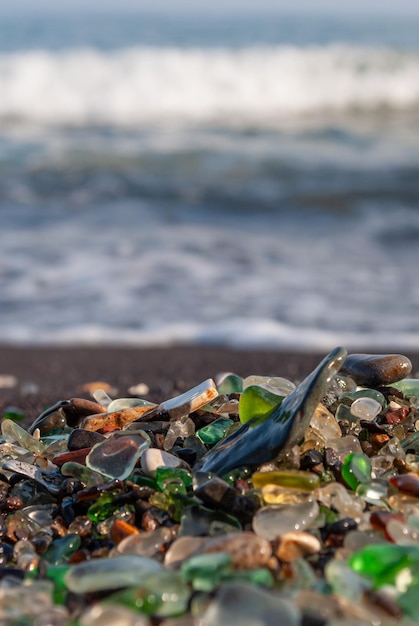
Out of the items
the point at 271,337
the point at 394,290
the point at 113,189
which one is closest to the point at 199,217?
the point at 113,189

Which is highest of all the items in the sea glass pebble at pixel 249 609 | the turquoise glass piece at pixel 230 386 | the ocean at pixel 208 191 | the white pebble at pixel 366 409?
the ocean at pixel 208 191

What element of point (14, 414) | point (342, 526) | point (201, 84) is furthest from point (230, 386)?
point (201, 84)

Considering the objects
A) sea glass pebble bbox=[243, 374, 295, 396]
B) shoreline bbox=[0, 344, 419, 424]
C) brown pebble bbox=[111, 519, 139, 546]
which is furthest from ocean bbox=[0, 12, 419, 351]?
brown pebble bbox=[111, 519, 139, 546]

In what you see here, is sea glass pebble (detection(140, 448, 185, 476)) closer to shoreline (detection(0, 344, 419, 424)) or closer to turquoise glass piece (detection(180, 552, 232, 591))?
turquoise glass piece (detection(180, 552, 232, 591))

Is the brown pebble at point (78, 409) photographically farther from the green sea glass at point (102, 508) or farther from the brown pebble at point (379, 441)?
the brown pebble at point (379, 441)

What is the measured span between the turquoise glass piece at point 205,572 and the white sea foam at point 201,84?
10835 mm

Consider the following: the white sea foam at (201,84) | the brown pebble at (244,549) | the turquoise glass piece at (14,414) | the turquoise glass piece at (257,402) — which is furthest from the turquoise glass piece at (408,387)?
the white sea foam at (201,84)

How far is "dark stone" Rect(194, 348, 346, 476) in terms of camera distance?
1517 millimetres

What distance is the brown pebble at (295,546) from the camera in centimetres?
134

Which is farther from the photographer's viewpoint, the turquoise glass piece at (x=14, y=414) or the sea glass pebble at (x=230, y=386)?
the turquoise glass piece at (x=14, y=414)

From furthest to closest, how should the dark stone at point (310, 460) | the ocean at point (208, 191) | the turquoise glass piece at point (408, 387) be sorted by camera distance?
the ocean at point (208, 191) < the turquoise glass piece at point (408, 387) < the dark stone at point (310, 460)

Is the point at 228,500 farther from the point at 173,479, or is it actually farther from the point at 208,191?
the point at 208,191

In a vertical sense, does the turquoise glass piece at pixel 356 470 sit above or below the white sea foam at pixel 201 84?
below

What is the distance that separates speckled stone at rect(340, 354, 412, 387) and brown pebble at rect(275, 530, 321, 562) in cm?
64
